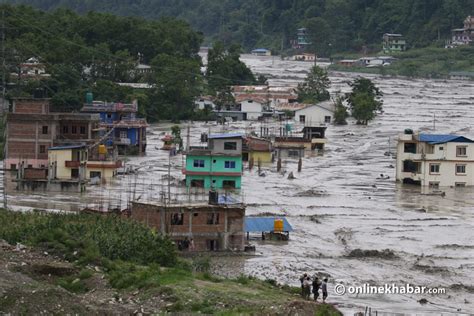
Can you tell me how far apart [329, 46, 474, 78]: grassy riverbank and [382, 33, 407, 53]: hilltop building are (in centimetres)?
261

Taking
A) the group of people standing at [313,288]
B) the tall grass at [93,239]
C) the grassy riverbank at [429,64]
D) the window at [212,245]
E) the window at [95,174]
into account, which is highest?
the grassy riverbank at [429,64]

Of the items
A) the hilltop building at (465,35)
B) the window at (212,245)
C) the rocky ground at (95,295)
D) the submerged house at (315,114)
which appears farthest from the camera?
the hilltop building at (465,35)

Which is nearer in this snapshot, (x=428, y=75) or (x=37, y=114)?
(x=37, y=114)

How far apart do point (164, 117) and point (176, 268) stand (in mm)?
30035

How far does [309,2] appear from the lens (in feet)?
328

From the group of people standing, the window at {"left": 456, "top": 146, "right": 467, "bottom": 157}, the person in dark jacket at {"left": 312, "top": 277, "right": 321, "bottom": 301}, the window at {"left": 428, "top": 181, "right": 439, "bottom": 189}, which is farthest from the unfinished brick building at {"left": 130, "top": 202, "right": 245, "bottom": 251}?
the window at {"left": 456, "top": 146, "right": 467, "bottom": 157}

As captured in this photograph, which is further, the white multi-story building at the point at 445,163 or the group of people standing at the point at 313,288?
the white multi-story building at the point at 445,163

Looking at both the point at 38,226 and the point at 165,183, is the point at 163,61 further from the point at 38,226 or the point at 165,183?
the point at 38,226

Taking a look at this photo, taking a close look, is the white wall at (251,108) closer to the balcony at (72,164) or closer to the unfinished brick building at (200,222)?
the balcony at (72,164)

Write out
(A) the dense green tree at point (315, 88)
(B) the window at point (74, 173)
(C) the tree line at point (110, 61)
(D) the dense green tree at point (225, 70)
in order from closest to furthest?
(B) the window at point (74, 173) < (C) the tree line at point (110, 61) < (A) the dense green tree at point (315, 88) < (D) the dense green tree at point (225, 70)

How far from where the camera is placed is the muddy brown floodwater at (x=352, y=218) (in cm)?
1969

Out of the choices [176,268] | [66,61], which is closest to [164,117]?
[66,61]

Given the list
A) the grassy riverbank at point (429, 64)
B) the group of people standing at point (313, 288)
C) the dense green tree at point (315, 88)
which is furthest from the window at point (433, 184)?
the grassy riverbank at point (429, 64)

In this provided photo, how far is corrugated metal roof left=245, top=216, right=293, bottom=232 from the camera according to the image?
2280 cm
